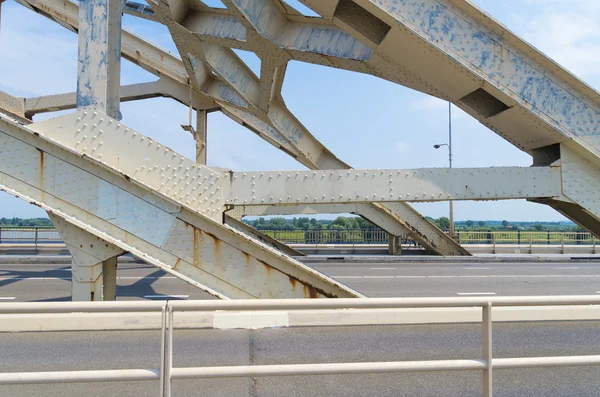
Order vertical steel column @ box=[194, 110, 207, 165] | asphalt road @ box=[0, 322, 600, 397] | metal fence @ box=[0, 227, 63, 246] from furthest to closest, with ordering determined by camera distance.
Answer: metal fence @ box=[0, 227, 63, 246]
vertical steel column @ box=[194, 110, 207, 165]
asphalt road @ box=[0, 322, 600, 397]

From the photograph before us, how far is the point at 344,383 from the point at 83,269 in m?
3.57

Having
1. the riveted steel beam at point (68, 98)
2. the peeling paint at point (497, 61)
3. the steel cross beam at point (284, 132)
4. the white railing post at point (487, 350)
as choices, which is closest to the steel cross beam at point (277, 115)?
the steel cross beam at point (284, 132)

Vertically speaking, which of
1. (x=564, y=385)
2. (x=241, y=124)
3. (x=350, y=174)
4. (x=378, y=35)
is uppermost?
(x=241, y=124)

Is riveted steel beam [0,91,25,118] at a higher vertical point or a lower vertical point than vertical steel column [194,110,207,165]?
higher

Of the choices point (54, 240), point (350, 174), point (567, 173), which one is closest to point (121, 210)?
point (350, 174)

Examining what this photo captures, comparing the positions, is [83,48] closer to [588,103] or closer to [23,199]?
[23,199]

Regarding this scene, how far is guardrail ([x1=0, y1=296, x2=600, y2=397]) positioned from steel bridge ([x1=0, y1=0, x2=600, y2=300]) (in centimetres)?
220

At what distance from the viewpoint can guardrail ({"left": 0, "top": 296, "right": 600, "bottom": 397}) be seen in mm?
2820

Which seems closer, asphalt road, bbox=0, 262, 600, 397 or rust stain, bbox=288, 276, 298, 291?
asphalt road, bbox=0, 262, 600, 397

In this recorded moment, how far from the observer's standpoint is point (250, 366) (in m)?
3.03

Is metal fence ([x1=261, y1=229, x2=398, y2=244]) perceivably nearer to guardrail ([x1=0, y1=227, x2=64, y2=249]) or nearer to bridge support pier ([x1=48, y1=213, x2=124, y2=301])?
guardrail ([x1=0, y1=227, x2=64, y2=249])

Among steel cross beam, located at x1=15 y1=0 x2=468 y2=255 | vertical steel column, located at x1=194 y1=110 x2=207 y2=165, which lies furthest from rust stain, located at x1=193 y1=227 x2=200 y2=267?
vertical steel column, located at x1=194 y1=110 x2=207 y2=165

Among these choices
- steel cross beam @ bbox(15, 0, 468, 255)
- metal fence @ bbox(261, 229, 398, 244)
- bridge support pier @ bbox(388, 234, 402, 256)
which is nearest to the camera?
steel cross beam @ bbox(15, 0, 468, 255)

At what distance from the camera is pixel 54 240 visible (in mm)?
23875
